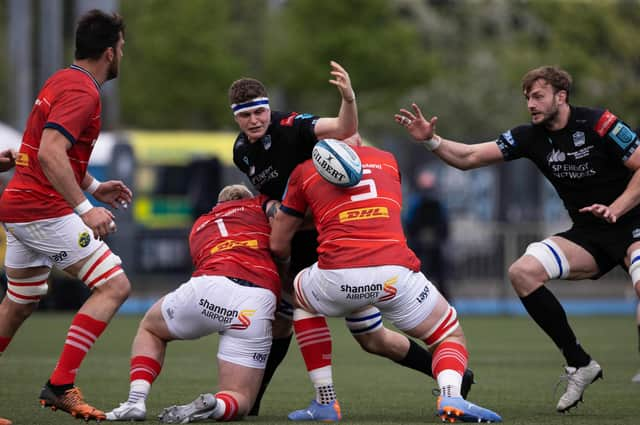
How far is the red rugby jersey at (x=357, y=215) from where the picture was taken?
7.27m

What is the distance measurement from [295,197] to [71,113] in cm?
146

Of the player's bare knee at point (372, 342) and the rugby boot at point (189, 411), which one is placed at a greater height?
the player's bare knee at point (372, 342)

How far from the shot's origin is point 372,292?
725 cm

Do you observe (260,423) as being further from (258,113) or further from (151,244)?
(151,244)

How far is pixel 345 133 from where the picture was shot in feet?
25.3

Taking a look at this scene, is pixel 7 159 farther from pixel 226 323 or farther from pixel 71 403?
pixel 226 323

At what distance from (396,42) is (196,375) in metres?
21.1

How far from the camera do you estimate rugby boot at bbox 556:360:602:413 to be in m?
8.05

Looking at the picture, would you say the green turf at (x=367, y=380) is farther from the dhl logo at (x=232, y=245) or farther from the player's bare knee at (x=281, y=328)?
the dhl logo at (x=232, y=245)

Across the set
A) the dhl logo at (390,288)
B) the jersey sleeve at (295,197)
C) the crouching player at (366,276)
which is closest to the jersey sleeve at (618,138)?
the crouching player at (366,276)

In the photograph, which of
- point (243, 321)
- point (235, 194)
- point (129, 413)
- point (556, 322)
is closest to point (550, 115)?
point (556, 322)

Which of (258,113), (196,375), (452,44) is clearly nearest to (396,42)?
(452,44)

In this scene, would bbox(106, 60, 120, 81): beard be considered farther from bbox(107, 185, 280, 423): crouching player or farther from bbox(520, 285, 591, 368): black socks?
bbox(520, 285, 591, 368): black socks

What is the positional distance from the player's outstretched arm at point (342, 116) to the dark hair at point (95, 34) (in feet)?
4.72
